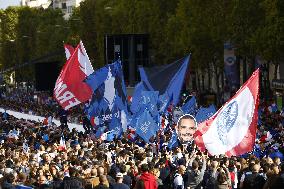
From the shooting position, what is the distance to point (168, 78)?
129 ft

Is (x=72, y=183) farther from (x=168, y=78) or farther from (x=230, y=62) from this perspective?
(x=230, y=62)

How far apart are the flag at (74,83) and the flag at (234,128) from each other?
1368 cm

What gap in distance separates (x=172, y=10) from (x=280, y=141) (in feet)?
161

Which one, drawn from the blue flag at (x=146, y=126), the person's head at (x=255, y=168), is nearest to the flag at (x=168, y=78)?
the blue flag at (x=146, y=126)

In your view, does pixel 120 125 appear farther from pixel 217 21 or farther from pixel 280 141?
pixel 217 21

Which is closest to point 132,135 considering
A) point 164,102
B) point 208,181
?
point 164,102

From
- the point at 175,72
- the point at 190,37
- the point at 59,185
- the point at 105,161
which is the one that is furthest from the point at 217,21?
the point at 59,185

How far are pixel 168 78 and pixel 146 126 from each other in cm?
768

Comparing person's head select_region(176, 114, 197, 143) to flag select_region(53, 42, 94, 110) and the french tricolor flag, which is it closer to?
the french tricolor flag

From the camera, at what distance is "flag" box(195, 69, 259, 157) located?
77.7 feet

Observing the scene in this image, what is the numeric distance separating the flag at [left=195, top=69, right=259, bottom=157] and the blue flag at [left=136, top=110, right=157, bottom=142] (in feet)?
24.1

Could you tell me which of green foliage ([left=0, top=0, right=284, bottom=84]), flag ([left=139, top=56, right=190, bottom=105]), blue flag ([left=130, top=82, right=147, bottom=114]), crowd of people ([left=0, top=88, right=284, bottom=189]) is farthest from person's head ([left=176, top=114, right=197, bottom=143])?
green foliage ([left=0, top=0, right=284, bottom=84])

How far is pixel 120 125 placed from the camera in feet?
111

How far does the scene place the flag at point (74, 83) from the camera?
3781 cm
